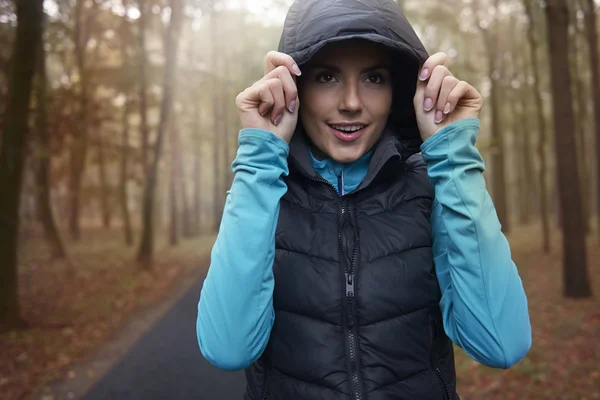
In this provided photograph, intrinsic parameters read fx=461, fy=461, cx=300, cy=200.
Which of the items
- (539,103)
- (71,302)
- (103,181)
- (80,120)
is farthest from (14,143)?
(103,181)

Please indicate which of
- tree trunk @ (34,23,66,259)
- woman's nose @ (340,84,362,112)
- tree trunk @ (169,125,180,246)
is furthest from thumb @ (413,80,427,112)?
tree trunk @ (169,125,180,246)

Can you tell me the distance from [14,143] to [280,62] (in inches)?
281

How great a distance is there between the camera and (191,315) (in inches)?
346

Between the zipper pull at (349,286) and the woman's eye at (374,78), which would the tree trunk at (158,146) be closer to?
the woman's eye at (374,78)

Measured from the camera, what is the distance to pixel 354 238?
174 centimetres

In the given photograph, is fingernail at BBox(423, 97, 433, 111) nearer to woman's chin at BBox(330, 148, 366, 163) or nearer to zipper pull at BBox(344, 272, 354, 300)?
woman's chin at BBox(330, 148, 366, 163)

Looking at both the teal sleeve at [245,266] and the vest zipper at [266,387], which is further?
the vest zipper at [266,387]

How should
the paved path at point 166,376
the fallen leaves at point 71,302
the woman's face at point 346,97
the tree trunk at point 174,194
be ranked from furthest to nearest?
the tree trunk at point 174,194 < the fallen leaves at point 71,302 < the paved path at point 166,376 < the woman's face at point 346,97

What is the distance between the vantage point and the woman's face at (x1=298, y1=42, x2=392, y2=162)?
1.78 meters

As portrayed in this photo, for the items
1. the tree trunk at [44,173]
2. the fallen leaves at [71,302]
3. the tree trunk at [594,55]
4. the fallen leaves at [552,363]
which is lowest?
the fallen leaves at [71,302]

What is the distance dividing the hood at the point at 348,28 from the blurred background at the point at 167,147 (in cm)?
476

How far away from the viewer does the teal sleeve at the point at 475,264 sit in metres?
1.54

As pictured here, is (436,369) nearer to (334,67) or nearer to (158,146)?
(334,67)

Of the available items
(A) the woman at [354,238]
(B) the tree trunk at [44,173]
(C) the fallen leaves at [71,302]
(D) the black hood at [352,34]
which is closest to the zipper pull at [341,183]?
(A) the woman at [354,238]
